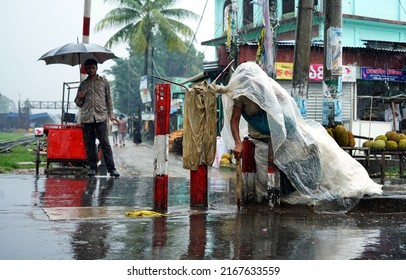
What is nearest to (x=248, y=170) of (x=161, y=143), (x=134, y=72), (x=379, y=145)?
(x=161, y=143)

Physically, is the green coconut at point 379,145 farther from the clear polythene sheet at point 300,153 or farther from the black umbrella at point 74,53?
the black umbrella at point 74,53

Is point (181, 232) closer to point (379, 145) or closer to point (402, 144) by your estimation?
point (379, 145)

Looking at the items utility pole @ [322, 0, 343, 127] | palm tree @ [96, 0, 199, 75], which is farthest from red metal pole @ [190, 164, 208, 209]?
palm tree @ [96, 0, 199, 75]

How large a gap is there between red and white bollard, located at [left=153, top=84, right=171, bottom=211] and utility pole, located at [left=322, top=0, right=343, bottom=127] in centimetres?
590

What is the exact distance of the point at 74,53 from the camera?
1166cm

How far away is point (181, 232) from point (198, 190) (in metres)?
1.52

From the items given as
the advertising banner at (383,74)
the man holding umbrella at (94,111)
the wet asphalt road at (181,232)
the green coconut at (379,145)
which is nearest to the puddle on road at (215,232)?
the wet asphalt road at (181,232)

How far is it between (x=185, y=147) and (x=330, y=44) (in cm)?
579

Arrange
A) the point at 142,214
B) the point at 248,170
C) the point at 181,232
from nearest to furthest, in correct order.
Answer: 1. the point at 181,232
2. the point at 142,214
3. the point at 248,170

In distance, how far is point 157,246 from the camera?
418 centimetres

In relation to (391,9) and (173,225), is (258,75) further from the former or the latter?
(391,9)

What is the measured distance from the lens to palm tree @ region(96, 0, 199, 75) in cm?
3662
